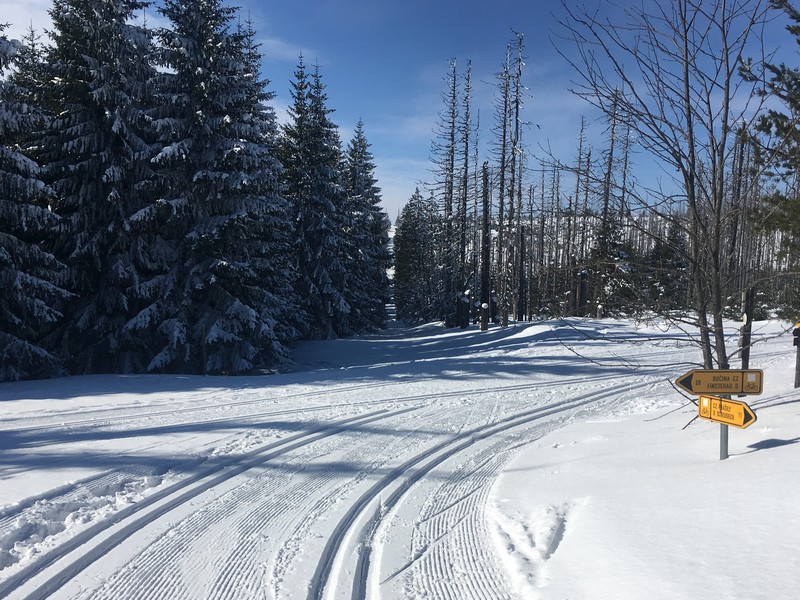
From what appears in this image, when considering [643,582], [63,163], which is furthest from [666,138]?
[63,163]

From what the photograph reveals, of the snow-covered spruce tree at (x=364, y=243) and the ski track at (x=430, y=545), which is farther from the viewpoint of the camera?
the snow-covered spruce tree at (x=364, y=243)

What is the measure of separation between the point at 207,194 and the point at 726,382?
638 inches

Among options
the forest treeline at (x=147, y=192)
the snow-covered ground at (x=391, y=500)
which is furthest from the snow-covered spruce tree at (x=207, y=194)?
the snow-covered ground at (x=391, y=500)

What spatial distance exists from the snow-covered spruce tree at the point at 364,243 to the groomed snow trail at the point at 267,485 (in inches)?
774

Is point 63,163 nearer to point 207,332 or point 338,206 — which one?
point 207,332

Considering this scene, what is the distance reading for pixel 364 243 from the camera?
37594 mm

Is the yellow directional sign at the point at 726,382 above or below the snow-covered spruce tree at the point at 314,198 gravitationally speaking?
below

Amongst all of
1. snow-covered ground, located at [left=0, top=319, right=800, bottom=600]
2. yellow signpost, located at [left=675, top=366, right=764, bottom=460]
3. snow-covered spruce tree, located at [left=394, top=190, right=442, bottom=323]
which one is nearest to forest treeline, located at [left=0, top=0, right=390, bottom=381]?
snow-covered ground, located at [left=0, top=319, right=800, bottom=600]

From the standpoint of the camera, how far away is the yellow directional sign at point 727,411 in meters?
4.88

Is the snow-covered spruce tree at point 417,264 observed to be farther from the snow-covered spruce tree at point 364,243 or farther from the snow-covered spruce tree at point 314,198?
the snow-covered spruce tree at point 314,198

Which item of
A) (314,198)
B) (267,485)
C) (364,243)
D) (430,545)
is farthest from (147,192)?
(364,243)

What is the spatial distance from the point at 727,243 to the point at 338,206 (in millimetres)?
23960

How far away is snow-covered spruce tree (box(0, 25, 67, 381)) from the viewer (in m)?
14.1

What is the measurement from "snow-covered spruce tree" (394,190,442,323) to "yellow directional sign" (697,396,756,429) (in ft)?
134
